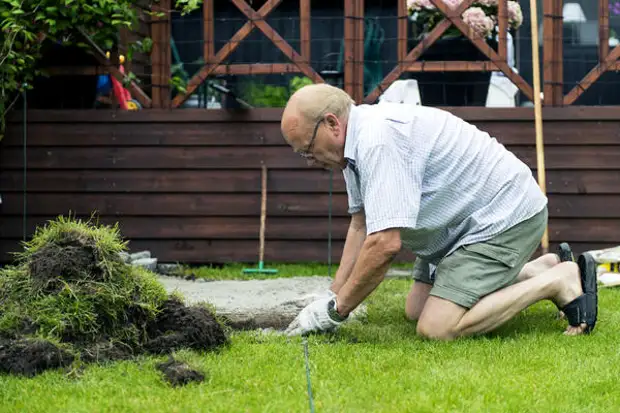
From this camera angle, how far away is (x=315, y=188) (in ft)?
21.4

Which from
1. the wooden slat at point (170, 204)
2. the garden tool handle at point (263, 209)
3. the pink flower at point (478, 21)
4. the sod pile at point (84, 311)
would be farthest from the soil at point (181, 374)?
the pink flower at point (478, 21)

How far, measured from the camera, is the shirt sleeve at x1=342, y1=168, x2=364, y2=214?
3.93 metres

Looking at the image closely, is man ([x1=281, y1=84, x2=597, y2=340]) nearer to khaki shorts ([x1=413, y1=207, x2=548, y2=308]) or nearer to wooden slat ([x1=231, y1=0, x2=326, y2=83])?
khaki shorts ([x1=413, y1=207, x2=548, y2=308])

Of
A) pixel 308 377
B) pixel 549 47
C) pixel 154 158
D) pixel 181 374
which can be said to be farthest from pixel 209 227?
pixel 308 377

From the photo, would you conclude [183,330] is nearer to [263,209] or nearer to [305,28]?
[263,209]

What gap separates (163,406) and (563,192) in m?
4.30

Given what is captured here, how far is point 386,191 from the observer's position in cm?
348

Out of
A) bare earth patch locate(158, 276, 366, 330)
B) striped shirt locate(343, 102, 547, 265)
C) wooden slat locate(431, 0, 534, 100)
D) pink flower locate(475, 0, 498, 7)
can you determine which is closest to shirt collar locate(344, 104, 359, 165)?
striped shirt locate(343, 102, 547, 265)

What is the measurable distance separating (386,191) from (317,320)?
65cm

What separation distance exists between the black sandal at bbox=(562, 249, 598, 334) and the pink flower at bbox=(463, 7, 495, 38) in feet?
10.00

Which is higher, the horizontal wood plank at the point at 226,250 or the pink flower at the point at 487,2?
the pink flower at the point at 487,2

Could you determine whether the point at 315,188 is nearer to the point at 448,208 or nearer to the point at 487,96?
the point at 487,96

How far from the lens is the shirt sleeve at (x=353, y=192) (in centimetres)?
393

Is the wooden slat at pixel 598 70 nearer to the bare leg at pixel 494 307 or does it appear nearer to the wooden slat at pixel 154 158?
the wooden slat at pixel 154 158
